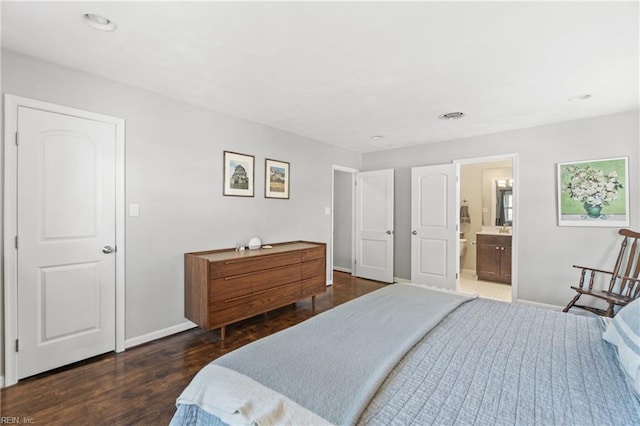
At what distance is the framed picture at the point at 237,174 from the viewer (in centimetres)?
341

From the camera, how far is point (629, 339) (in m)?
1.18

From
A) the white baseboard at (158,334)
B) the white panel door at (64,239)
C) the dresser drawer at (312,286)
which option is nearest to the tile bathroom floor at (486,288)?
the dresser drawer at (312,286)

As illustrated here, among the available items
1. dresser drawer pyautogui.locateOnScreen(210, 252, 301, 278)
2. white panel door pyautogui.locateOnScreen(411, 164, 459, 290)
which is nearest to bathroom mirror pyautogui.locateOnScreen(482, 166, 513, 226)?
white panel door pyautogui.locateOnScreen(411, 164, 459, 290)

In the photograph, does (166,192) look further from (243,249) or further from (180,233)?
(243,249)

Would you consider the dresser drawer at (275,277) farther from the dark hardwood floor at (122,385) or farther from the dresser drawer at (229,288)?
the dark hardwood floor at (122,385)

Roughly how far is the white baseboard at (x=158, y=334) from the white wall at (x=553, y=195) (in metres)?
4.23

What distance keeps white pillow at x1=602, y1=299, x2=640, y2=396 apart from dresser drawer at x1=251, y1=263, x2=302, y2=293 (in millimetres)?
2651

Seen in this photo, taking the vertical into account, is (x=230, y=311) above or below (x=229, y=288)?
below

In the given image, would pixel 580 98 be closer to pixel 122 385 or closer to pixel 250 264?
pixel 250 264

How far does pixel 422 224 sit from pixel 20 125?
4.74 meters

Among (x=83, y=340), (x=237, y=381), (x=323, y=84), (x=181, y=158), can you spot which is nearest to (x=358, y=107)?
(x=323, y=84)

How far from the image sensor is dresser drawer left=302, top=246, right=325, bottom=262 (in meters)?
3.65

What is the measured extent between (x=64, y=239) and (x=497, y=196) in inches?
258

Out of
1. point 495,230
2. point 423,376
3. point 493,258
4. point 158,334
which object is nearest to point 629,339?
point 423,376
